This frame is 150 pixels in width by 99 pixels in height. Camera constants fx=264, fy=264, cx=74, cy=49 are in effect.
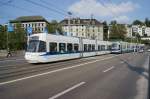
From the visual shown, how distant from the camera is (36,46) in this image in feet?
77.3

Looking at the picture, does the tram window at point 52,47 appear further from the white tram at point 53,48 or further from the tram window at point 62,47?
the tram window at point 62,47

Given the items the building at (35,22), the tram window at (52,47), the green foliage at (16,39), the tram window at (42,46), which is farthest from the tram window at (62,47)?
the building at (35,22)

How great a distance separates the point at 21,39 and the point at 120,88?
252 ft

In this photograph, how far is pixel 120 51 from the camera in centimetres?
6091

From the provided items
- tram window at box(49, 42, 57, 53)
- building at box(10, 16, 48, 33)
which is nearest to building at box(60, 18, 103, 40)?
building at box(10, 16, 48, 33)

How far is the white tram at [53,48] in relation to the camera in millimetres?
23562

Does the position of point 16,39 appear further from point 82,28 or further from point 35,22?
point 82,28

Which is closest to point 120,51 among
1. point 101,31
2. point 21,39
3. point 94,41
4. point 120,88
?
point 94,41

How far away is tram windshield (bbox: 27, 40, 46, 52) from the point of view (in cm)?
Result: 2355

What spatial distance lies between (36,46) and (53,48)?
101 inches

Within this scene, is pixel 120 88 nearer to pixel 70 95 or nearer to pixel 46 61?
pixel 70 95

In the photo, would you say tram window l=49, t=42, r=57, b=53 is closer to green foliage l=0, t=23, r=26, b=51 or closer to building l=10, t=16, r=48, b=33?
green foliage l=0, t=23, r=26, b=51

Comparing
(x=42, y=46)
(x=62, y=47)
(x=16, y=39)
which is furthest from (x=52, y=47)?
(x=16, y=39)

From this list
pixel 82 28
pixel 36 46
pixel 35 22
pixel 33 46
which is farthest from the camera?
pixel 82 28
